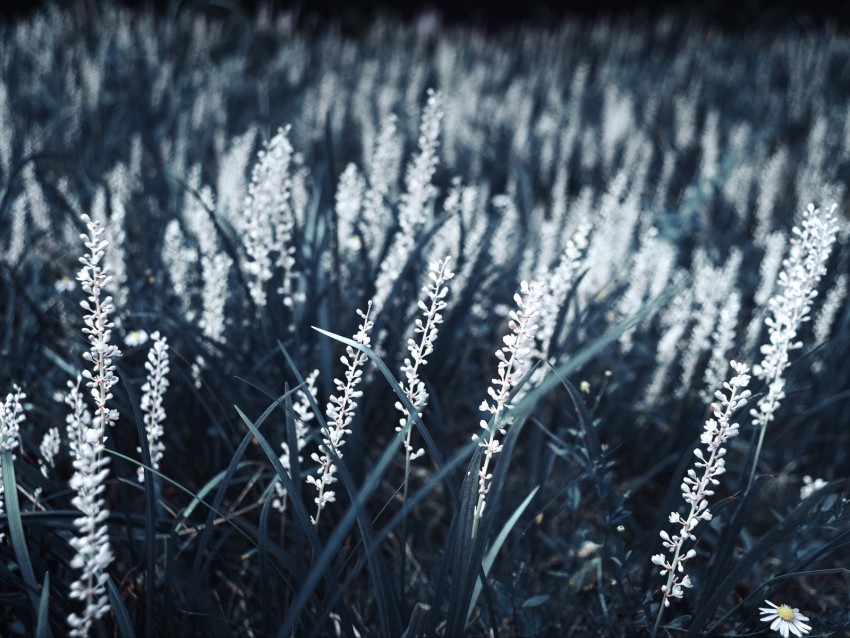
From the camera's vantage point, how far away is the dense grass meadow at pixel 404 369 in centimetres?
116

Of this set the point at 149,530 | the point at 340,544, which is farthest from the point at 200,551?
the point at 340,544

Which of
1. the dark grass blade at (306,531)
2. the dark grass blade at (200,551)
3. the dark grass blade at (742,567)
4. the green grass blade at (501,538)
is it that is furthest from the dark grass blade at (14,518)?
the dark grass blade at (742,567)

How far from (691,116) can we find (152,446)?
178 inches

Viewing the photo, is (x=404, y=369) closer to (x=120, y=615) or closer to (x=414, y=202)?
(x=120, y=615)

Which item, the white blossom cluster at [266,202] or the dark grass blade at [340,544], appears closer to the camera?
the dark grass blade at [340,544]

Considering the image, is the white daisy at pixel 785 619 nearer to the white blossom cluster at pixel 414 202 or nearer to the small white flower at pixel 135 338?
the white blossom cluster at pixel 414 202

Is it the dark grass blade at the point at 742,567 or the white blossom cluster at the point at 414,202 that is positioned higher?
the white blossom cluster at the point at 414,202

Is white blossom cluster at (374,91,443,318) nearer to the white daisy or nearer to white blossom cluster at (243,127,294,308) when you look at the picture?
white blossom cluster at (243,127,294,308)

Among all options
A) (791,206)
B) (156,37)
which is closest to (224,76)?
(156,37)

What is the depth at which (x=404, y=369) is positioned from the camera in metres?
1.11

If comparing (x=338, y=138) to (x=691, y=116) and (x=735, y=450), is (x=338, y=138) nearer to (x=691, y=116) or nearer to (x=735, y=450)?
(x=691, y=116)

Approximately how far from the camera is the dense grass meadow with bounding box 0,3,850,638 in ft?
3.79

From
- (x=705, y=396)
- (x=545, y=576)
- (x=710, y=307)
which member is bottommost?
(x=545, y=576)

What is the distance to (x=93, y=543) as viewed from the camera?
0.90m
